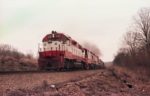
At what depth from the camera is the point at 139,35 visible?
225ft

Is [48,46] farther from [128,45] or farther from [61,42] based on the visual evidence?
[128,45]

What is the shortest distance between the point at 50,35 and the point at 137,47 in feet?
114

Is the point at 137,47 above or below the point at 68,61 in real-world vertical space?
above

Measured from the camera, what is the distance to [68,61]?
35062mm

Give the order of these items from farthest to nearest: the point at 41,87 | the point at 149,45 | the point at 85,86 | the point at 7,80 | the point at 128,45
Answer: the point at 128,45
the point at 149,45
the point at 85,86
the point at 7,80
the point at 41,87

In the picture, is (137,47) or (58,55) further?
(137,47)

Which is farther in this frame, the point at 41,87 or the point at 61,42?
the point at 61,42

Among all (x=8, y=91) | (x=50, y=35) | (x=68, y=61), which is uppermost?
(x=50, y=35)

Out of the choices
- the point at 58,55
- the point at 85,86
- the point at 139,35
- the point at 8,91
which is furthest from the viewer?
the point at 139,35

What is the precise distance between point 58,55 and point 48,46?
2181 millimetres

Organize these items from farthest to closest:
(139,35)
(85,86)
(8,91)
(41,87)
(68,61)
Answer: (139,35)
(68,61)
(85,86)
(41,87)
(8,91)

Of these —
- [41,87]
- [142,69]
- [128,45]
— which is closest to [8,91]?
[41,87]

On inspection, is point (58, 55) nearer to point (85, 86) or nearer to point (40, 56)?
point (40, 56)

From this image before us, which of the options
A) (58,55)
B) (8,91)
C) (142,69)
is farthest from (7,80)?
(142,69)
